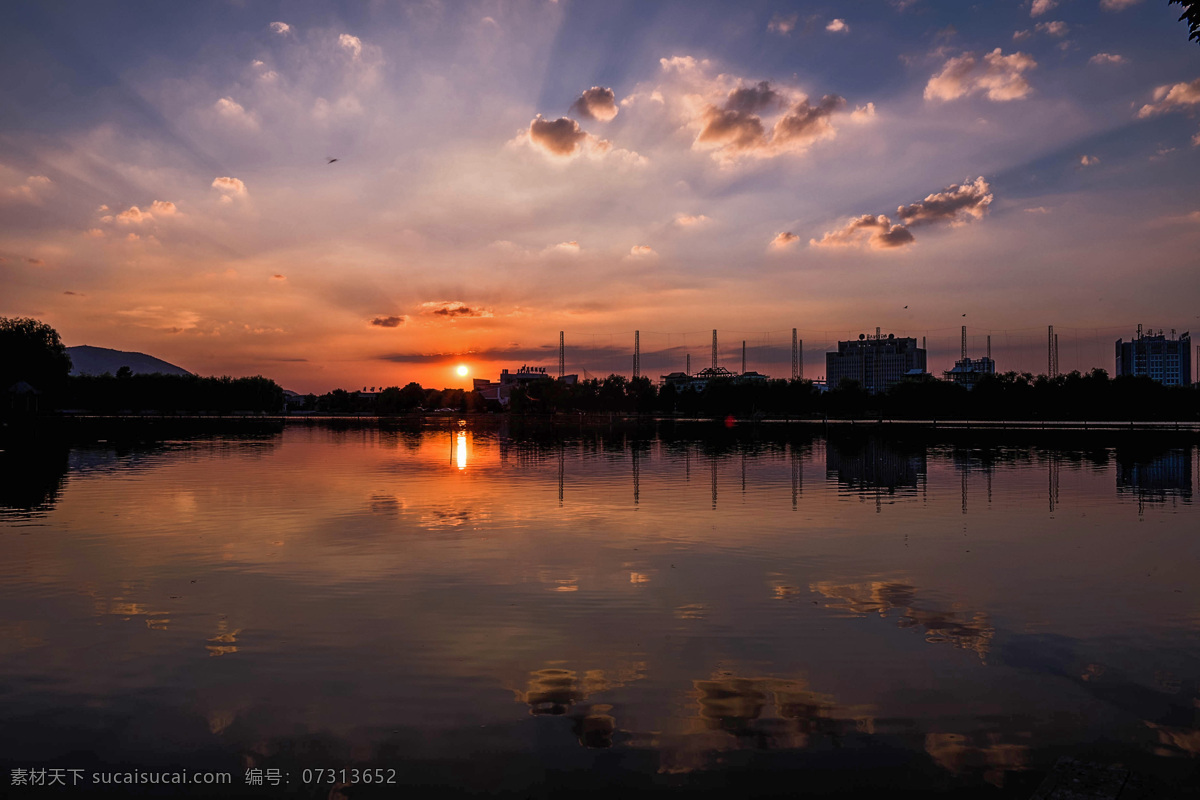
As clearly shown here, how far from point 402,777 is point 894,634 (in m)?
7.40

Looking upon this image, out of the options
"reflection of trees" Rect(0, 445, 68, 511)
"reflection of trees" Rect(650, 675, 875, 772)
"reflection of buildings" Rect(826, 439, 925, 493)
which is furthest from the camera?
"reflection of buildings" Rect(826, 439, 925, 493)

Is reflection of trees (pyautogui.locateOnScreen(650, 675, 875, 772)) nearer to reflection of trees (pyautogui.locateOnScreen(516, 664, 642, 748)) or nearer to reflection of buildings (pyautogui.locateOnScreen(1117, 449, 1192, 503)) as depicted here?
reflection of trees (pyautogui.locateOnScreen(516, 664, 642, 748))

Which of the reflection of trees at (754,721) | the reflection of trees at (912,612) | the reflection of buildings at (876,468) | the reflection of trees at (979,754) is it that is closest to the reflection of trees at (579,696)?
the reflection of trees at (754,721)

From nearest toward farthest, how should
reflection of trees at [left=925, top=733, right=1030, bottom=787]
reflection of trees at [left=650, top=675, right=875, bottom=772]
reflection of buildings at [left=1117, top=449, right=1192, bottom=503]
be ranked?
reflection of trees at [left=925, top=733, right=1030, bottom=787] < reflection of trees at [left=650, top=675, right=875, bottom=772] < reflection of buildings at [left=1117, top=449, right=1192, bottom=503]

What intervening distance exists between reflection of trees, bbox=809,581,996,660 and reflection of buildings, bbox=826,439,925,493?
53.1 feet

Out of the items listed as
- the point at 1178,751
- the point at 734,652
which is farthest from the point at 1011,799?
the point at 734,652

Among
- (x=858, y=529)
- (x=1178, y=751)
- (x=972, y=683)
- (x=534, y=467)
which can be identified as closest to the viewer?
(x=1178, y=751)

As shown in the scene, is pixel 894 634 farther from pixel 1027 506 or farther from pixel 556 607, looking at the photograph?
pixel 1027 506

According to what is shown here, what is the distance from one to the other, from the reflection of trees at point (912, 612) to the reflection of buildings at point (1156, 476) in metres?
19.0

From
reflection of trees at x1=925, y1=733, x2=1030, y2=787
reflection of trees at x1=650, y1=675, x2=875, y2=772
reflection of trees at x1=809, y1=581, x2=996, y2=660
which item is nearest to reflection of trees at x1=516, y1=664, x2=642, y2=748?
reflection of trees at x1=650, y1=675, x2=875, y2=772

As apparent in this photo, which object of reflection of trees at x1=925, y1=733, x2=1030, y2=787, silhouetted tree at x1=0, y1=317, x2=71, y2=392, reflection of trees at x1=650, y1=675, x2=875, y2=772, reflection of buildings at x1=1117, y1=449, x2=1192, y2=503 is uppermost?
silhouetted tree at x1=0, y1=317, x2=71, y2=392

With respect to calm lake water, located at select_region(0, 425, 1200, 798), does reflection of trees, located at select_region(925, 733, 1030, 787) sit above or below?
below

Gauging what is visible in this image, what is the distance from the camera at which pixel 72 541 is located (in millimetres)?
17172

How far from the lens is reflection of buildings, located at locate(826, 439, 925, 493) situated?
1212 inches
